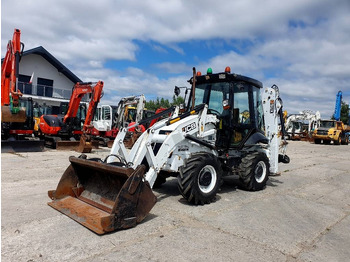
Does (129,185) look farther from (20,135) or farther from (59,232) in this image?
(20,135)

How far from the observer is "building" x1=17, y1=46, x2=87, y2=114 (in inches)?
1100

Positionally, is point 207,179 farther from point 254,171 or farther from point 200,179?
point 254,171

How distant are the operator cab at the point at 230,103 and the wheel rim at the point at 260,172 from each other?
0.73 meters

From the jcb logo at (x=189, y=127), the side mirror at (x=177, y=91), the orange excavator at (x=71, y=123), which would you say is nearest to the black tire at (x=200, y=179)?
the jcb logo at (x=189, y=127)

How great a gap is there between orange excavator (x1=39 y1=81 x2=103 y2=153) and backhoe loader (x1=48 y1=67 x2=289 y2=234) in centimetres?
878

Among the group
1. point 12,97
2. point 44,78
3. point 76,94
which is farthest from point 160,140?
point 44,78

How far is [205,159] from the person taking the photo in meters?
5.48

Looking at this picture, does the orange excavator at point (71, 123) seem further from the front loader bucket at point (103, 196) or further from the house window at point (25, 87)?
the house window at point (25, 87)

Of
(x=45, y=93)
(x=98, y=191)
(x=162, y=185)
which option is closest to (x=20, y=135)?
(x=162, y=185)

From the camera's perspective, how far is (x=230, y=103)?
6590 millimetres

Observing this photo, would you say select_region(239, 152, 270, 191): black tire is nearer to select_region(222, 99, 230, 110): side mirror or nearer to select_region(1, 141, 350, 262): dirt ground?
select_region(1, 141, 350, 262): dirt ground

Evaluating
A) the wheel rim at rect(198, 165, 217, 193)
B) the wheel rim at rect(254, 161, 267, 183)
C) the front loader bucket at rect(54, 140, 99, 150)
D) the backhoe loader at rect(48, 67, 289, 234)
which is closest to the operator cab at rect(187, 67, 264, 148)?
the backhoe loader at rect(48, 67, 289, 234)

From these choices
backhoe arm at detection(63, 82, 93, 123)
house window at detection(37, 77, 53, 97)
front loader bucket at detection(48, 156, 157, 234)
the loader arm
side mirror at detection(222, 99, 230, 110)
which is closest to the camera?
front loader bucket at detection(48, 156, 157, 234)

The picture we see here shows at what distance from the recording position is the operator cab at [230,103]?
6648mm
